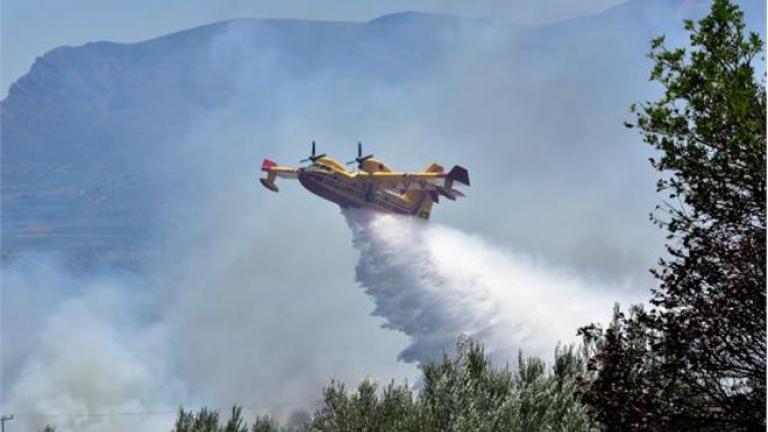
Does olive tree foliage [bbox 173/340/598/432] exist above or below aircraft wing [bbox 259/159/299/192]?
below

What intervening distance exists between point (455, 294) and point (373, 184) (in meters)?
17.6

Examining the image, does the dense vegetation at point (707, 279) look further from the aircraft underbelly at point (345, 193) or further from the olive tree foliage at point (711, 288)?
the aircraft underbelly at point (345, 193)

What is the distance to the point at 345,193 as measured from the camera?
9919cm

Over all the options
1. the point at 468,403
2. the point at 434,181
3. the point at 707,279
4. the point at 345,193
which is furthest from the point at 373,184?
the point at 707,279

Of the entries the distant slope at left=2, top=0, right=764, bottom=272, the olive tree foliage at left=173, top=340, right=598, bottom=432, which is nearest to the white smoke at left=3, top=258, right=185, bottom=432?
the distant slope at left=2, top=0, right=764, bottom=272

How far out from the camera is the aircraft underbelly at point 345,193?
3863 inches

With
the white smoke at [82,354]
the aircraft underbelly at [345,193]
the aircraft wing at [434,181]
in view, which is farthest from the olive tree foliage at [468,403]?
the white smoke at [82,354]

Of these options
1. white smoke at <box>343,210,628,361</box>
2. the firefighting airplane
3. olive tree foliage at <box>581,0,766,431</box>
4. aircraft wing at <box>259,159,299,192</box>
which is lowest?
olive tree foliage at <box>581,0,766,431</box>

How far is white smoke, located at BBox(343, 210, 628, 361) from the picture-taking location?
10781cm

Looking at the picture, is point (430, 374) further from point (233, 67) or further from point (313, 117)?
point (233, 67)

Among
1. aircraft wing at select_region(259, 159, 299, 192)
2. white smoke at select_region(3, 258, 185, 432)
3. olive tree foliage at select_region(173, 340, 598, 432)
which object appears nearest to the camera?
olive tree foliage at select_region(173, 340, 598, 432)

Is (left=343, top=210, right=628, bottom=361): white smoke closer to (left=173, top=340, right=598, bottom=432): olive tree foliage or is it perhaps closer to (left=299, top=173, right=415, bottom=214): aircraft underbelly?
(left=299, top=173, right=415, bottom=214): aircraft underbelly

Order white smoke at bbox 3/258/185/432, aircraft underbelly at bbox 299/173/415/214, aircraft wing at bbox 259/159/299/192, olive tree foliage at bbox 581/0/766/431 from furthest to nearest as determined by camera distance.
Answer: white smoke at bbox 3/258/185/432 < aircraft wing at bbox 259/159/299/192 < aircraft underbelly at bbox 299/173/415/214 < olive tree foliage at bbox 581/0/766/431

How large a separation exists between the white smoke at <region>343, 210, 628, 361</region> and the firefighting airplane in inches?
75.1
